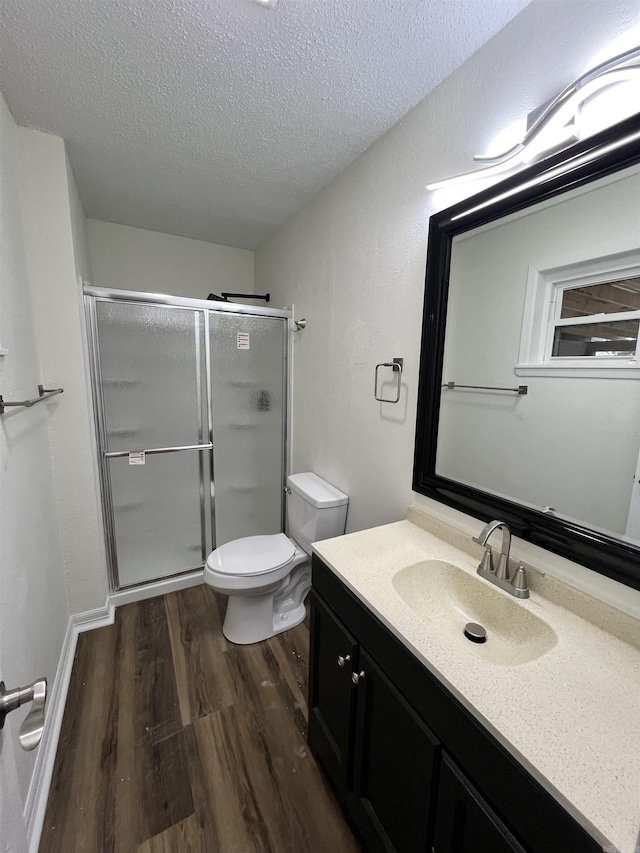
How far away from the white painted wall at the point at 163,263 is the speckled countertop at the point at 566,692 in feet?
8.46

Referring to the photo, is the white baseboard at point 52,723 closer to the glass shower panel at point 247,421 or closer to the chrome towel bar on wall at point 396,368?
the glass shower panel at point 247,421

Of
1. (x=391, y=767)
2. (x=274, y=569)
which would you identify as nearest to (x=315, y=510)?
(x=274, y=569)

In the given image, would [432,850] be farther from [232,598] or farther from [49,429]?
[49,429]

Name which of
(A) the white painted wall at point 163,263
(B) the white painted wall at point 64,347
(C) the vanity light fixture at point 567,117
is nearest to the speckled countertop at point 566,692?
(C) the vanity light fixture at point 567,117

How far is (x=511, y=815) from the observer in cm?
60

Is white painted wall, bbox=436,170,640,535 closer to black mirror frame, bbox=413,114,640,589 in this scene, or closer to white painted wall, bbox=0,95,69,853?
A: black mirror frame, bbox=413,114,640,589

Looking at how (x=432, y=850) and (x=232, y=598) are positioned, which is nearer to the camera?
(x=432, y=850)

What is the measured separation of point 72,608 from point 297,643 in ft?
4.15

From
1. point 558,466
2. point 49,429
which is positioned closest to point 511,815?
point 558,466

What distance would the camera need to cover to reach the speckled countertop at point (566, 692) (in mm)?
525

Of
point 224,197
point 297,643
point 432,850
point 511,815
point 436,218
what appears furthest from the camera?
point 224,197

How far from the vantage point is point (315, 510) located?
187cm

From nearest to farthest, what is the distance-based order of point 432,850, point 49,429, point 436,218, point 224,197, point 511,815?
point 511,815 < point 432,850 < point 436,218 < point 49,429 < point 224,197

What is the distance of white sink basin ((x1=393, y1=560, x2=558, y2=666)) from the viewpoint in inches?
36.2
